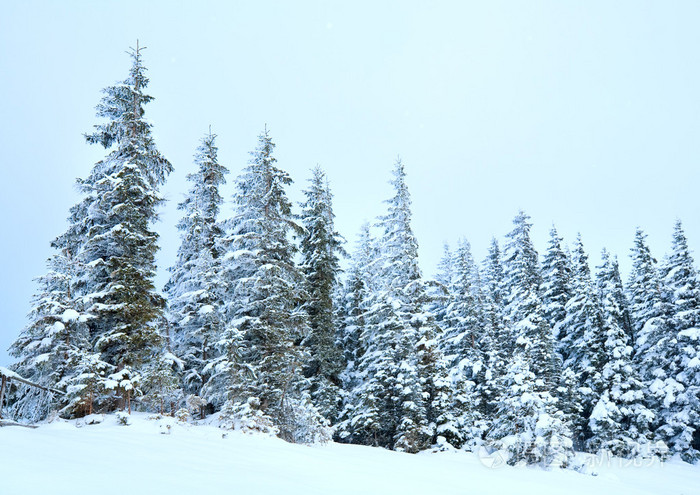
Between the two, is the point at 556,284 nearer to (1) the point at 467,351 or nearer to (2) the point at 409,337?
(1) the point at 467,351

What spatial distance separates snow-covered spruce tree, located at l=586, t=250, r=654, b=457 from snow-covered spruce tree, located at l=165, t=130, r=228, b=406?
78.0ft

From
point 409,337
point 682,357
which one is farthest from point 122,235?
point 682,357

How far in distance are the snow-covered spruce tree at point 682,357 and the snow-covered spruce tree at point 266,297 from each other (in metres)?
25.2

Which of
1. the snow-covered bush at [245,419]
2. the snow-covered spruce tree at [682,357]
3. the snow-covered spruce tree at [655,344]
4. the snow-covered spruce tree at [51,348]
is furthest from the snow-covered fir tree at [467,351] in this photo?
the snow-covered spruce tree at [51,348]

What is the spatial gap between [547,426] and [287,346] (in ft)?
37.7

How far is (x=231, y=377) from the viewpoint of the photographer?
56.4ft

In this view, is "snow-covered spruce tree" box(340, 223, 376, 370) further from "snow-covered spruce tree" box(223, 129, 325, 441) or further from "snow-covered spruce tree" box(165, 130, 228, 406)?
"snow-covered spruce tree" box(165, 130, 228, 406)

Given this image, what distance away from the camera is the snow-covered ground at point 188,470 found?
20.5 feet

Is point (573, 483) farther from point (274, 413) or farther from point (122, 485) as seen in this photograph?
point (122, 485)

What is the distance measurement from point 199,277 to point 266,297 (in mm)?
3262

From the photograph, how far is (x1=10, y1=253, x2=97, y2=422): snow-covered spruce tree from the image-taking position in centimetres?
1411

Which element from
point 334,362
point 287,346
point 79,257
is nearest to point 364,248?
point 334,362

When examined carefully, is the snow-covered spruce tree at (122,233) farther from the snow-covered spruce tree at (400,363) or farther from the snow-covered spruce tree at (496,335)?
the snow-covered spruce tree at (496,335)

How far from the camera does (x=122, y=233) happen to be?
15664mm
